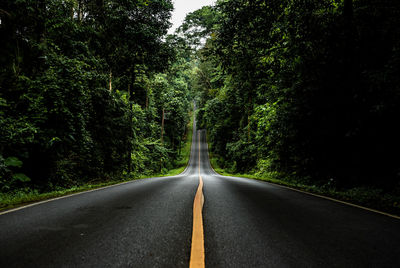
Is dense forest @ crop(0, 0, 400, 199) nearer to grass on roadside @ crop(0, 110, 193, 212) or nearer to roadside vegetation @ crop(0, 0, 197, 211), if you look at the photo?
roadside vegetation @ crop(0, 0, 197, 211)

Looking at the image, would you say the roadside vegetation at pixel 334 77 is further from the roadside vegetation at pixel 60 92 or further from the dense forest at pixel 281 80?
the roadside vegetation at pixel 60 92

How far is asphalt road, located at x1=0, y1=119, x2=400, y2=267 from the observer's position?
5.59 feet

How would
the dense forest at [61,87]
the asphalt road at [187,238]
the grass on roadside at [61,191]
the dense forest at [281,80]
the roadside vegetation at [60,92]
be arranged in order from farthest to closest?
the dense forest at [61,87] < the roadside vegetation at [60,92] < the dense forest at [281,80] < the grass on roadside at [61,191] < the asphalt road at [187,238]

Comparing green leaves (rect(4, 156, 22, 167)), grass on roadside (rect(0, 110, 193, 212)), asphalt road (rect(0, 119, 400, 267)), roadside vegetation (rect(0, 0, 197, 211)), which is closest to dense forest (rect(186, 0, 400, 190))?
asphalt road (rect(0, 119, 400, 267))

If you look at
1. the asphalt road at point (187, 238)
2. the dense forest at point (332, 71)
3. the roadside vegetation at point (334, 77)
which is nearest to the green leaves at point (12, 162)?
the asphalt road at point (187, 238)

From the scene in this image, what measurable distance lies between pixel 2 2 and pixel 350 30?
12.2 m

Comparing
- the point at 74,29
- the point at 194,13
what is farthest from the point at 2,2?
the point at 194,13

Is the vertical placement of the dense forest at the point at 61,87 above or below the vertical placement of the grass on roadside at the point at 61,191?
above

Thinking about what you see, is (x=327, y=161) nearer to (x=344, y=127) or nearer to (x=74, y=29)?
(x=344, y=127)

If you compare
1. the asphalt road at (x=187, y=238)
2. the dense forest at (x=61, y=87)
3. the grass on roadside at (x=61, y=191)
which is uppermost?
the dense forest at (x=61, y=87)

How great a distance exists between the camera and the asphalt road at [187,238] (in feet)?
5.59

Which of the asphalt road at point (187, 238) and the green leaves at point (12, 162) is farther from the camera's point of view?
the green leaves at point (12, 162)

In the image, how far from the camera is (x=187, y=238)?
214 centimetres

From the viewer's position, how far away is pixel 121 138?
1497 centimetres
